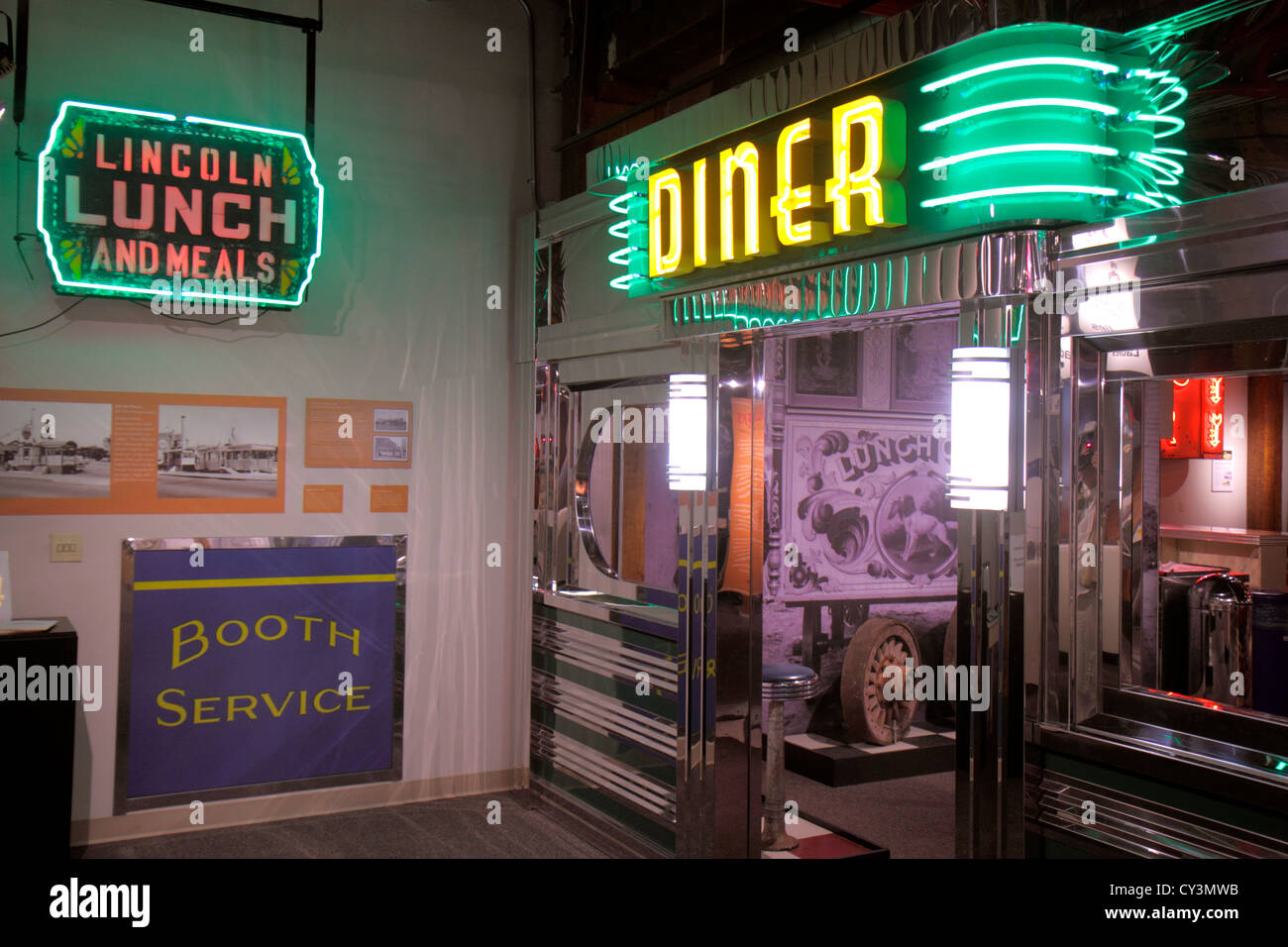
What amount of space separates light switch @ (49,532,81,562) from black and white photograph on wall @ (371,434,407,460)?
1.37 m

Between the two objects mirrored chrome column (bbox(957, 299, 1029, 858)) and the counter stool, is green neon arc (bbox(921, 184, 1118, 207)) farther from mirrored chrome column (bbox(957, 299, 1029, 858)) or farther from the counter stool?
the counter stool

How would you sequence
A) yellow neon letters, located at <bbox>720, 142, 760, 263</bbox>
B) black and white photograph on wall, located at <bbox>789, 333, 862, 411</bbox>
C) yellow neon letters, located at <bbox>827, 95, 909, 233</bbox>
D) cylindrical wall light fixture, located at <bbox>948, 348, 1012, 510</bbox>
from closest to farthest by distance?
cylindrical wall light fixture, located at <bbox>948, 348, 1012, 510</bbox>
yellow neon letters, located at <bbox>827, 95, 909, 233</bbox>
yellow neon letters, located at <bbox>720, 142, 760, 263</bbox>
black and white photograph on wall, located at <bbox>789, 333, 862, 411</bbox>

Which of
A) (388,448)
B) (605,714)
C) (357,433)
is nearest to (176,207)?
(357,433)

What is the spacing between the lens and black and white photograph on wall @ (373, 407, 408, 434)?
520 cm

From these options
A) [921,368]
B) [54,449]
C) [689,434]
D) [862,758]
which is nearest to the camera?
[689,434]

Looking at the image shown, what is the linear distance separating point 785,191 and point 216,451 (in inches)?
118

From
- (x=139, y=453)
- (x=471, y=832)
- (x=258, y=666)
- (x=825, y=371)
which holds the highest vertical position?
(x=825, y=371)

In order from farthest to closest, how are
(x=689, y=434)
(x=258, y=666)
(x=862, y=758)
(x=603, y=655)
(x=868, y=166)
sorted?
(x=862, y=758)
(x=258, y=666)
(x=603, y=655)
(x=689, y=434)
(x=868, y=166)

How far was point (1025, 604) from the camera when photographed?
2822 mm

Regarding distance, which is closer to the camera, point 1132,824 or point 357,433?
point 1132,824

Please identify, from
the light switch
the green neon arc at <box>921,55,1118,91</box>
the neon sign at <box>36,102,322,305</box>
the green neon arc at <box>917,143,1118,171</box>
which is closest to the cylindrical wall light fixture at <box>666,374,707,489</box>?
the green neon arc at <box>917,143,1118,171</box>

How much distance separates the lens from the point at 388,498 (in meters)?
5.22

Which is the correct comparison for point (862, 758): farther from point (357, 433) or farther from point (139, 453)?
point (139, 453)
